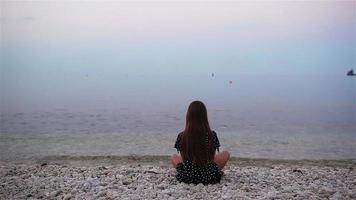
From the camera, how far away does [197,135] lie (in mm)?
6680

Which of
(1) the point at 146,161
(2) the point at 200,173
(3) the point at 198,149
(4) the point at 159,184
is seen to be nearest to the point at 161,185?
(4) the point at 159,184

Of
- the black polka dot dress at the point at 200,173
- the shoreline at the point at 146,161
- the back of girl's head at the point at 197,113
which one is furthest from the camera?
the shoreline at the point at 146,161

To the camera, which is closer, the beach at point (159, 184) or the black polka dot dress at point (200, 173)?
the beach at point (159, 184)

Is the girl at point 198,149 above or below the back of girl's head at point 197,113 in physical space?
below

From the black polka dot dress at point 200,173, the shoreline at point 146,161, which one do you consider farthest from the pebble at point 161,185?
the shoreline at point 146,161

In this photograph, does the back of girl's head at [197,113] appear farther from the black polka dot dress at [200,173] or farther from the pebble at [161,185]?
the pebble at [161,185]

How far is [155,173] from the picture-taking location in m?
7.86

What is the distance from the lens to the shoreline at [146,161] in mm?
11141

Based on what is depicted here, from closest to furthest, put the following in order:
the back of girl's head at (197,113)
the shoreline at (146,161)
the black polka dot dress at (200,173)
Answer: the back of girl's head at (197,113), the black polka dot dress at (200,173), the shoreline at (146,161)

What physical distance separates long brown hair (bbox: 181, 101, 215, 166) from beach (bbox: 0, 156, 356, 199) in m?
0.49

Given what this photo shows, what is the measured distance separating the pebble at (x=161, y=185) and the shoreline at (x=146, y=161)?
2733 mm

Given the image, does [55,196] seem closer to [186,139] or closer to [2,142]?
[186,139]

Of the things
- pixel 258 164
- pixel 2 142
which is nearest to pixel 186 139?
pixel 258 164

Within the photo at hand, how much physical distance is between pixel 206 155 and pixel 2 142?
1011cm
